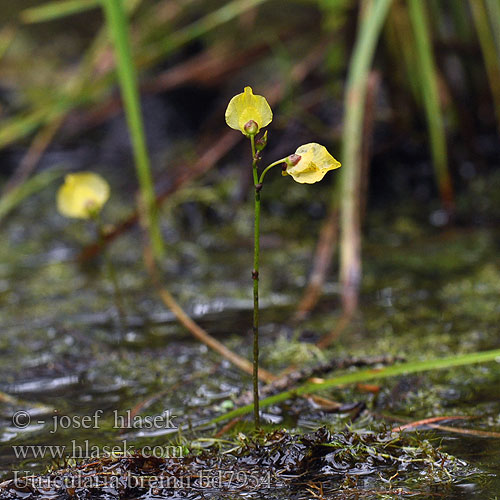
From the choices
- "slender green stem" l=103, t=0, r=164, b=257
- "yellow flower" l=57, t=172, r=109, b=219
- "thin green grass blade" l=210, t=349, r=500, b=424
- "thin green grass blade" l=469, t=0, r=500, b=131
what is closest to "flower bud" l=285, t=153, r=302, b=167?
"thin green grass blade" l=210, t=349, r=500, b=424

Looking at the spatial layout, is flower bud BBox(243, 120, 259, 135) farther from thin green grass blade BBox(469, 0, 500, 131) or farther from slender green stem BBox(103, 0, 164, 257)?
thin green grass blade BBox(469, 0, 500, 131)

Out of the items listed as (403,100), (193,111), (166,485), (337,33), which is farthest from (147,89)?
(166,485)

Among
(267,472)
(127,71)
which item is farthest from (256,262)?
(127,71)

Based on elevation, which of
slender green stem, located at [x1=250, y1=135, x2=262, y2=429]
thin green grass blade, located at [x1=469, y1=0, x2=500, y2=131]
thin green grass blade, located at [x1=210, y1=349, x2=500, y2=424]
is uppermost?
thin green grass blade, located at [x1=469, y1=0, x2=500, y2=131]

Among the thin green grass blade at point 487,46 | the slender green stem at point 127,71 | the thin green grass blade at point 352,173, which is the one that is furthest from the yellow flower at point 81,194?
the thin green grass blade at point 487,46

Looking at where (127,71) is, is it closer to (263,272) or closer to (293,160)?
(263,272)

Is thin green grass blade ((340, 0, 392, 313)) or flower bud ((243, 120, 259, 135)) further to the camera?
thin green grass blade ((340, 0, 392, 313))

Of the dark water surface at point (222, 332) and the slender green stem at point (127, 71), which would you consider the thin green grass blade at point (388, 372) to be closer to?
the dark water surface at point (222, 332)

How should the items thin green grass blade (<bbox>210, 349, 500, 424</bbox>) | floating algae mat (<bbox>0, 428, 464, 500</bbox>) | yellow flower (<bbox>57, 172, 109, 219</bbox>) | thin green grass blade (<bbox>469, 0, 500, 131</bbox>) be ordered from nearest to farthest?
floating algae mat (<bbox>0, 428, 464, 500</bbox>) < thin green grass blade (<bbox>210, 349, 500, 424</bbox>) < yellow flower (<bbox>57, 172, 109, 219</bbox>) < thin green grass blade (<bbox>469, 0, 500, 131</bbox>)

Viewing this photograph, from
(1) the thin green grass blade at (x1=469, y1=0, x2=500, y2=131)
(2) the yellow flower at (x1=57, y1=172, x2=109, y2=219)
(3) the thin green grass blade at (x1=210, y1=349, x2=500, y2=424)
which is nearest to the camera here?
(3) the thin green grass blade at (x1=210, y1=349, x2=500, y2=424)
